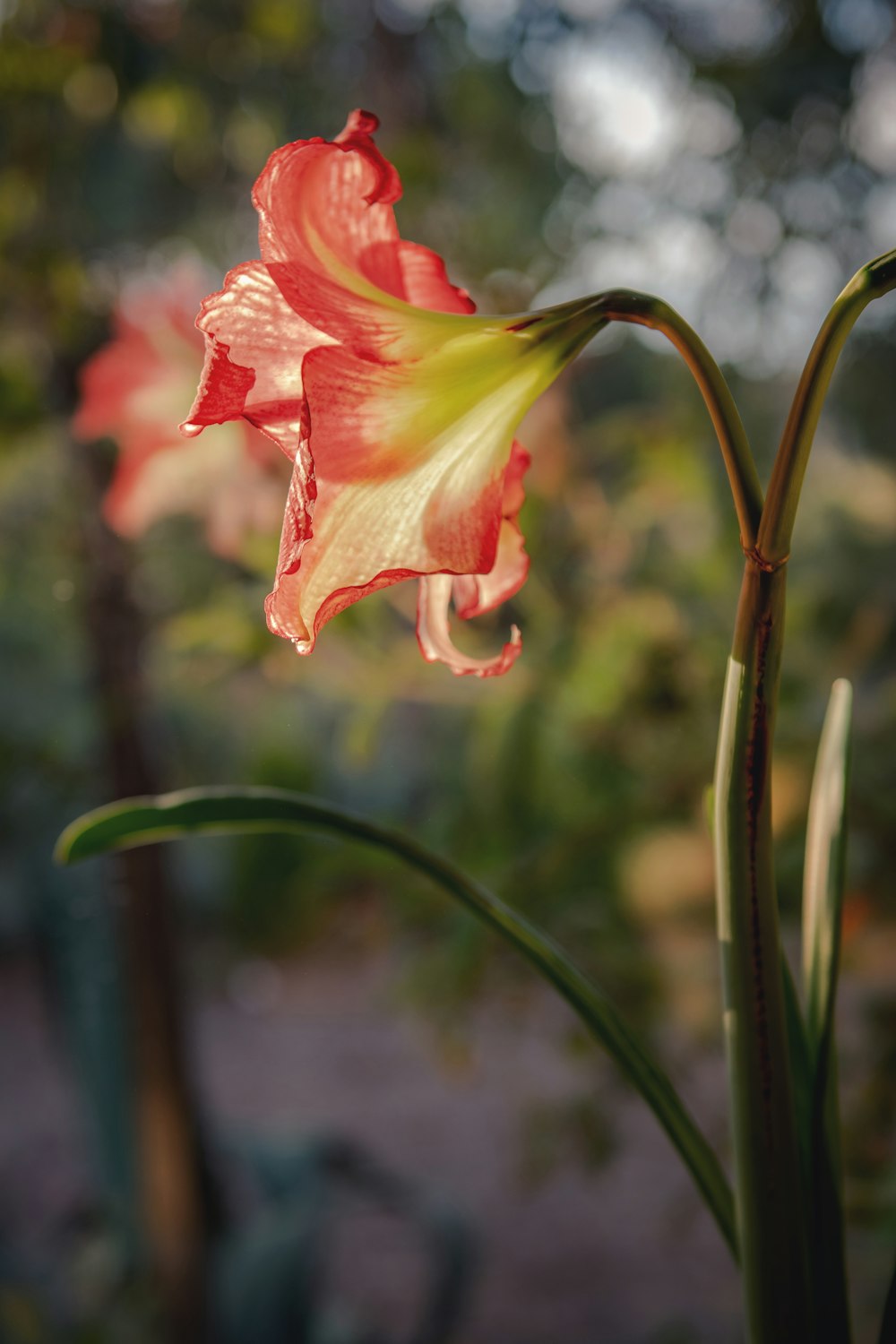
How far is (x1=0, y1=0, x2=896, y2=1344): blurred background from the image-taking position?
67 centimetres

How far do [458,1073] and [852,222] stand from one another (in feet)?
2.56

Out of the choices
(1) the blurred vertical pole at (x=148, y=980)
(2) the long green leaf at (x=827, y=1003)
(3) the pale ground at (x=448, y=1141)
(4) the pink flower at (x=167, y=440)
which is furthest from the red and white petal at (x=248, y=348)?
(1) the blurred vertical pole at (x=148, y=980)

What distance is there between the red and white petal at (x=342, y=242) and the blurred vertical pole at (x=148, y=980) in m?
0.75

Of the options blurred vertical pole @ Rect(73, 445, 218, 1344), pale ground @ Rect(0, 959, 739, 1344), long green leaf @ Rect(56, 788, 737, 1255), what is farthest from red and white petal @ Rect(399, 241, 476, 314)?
blurred vertical pole @ Rect(73, 445, 218, 1344)

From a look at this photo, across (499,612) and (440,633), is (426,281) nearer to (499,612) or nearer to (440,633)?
(440,633)

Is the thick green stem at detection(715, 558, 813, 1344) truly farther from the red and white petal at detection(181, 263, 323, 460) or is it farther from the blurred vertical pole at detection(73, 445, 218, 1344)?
the blurred vertical pole at detection(73, 445, 218, 1344)

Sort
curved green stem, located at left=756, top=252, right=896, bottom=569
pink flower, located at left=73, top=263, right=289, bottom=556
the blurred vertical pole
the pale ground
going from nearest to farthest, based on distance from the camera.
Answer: curved green stem, located at left=756, top=252, right=896, bottom=569 < pink flower, located at left=73, top=263, right=289, bottom=556 < the blurred vertical pole < the pale ground

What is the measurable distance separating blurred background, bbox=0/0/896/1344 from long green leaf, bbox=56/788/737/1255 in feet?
1.06

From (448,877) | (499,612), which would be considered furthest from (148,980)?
(448,877)

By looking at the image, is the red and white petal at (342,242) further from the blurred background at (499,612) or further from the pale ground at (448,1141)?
the pale ground at (448,1141)

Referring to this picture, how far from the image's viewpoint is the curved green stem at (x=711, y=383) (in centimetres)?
20

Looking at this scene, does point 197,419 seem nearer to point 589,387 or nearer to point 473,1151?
point 589,387

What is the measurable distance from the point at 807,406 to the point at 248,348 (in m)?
0.10

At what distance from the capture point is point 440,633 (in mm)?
250
